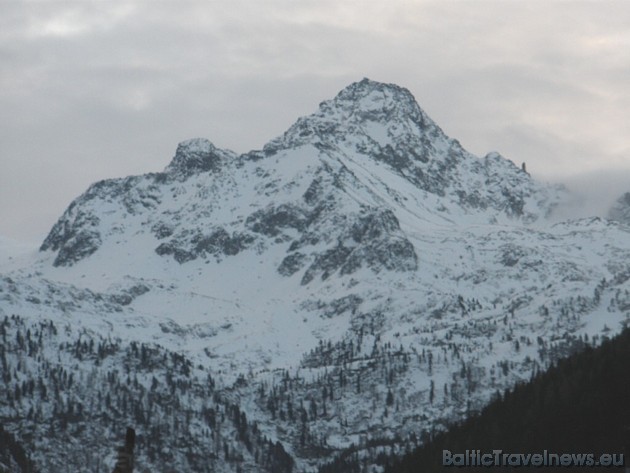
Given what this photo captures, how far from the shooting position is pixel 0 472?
191750 millimetres

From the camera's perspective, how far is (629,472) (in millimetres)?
189750

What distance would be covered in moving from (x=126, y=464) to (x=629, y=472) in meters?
72.0

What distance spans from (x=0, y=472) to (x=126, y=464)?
57406mm

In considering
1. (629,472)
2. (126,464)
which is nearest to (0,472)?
(126,464)

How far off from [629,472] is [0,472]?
69.9m

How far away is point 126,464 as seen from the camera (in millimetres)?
138500

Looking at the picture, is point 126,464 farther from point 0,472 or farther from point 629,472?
point 629,472

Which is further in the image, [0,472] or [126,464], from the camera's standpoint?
[0,472]

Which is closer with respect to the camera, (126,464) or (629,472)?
(126,464)
